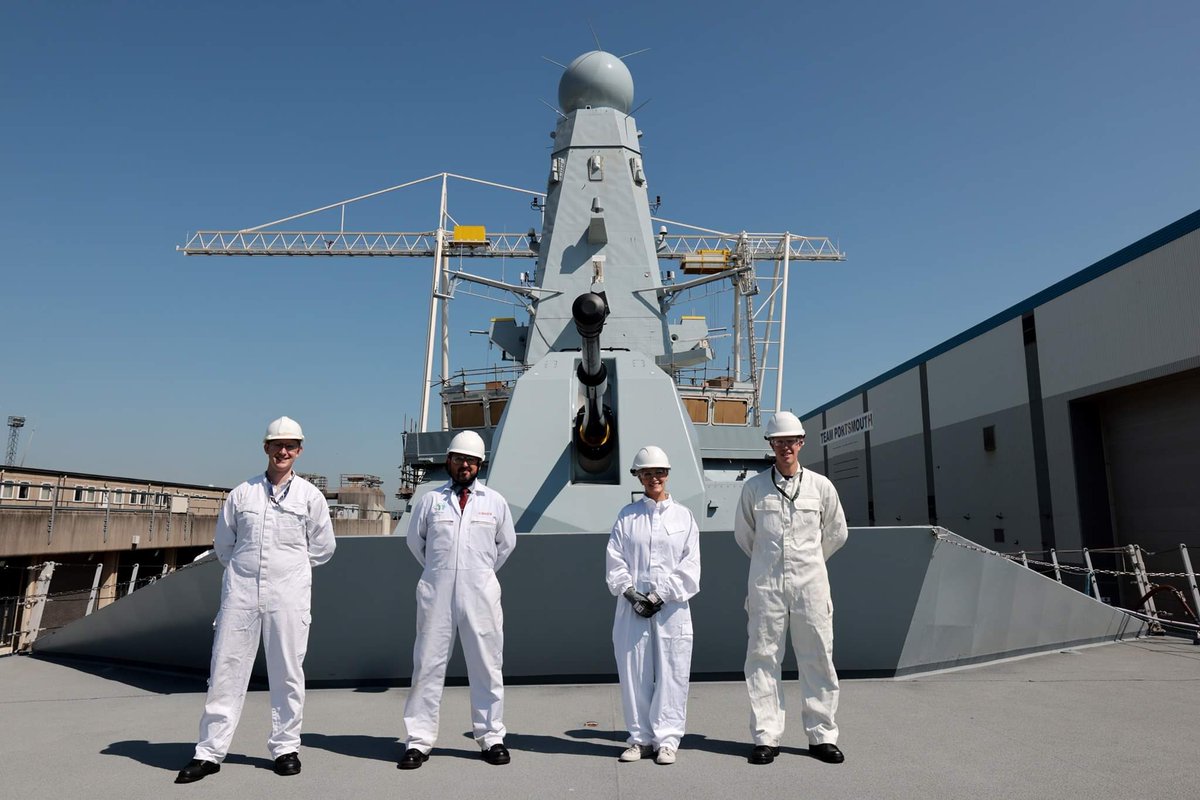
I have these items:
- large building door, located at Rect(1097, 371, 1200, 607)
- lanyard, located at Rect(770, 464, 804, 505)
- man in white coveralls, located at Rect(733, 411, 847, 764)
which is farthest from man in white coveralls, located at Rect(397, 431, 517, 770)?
large building door, located at Rect(1097, 371, 1200, 607)

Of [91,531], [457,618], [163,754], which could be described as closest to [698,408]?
[457,618]

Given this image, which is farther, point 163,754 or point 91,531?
point 91,531

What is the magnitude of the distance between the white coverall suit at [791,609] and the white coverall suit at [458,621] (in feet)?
3.56

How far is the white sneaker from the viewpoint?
9.42ft

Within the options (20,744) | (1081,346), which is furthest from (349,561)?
(1081,346)

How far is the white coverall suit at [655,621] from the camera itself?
2980 mm

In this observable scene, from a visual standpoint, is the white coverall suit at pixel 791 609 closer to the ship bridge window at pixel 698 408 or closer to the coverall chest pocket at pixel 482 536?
the coverall chest pocket at pixel 482 536

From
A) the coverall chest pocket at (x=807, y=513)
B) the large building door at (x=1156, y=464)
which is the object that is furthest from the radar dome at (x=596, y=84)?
the large building door at (x=1156, y=464)

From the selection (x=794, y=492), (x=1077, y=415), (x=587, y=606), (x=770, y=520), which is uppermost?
(x=1077, y=415)

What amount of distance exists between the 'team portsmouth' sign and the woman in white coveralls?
2022 cm

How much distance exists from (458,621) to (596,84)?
733 centimetres

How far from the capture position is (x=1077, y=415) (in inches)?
505

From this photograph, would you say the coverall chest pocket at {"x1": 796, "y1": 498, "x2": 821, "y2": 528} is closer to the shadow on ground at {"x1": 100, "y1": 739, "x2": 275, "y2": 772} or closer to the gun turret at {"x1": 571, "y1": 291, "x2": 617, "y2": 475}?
the gun turret at {"x1": 571, "y1": 291, "x2": 617, "y2": 475}

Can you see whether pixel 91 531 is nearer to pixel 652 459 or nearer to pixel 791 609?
pixel 652 459
